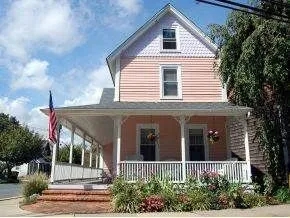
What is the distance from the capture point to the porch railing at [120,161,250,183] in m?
16.0

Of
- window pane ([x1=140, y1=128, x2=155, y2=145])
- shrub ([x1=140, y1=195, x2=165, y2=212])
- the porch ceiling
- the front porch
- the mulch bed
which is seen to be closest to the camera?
the mulch bed

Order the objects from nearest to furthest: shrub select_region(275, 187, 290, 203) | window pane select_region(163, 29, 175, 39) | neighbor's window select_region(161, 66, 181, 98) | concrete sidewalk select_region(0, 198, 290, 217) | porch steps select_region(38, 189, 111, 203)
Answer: concrete sidewalk select_region(0, 198, 290, 217) < porch steps select_region(38, 189, 111, 203) < shrub select_region(275, 187, 290, 203) < neighbor's window select_region(161, 66, 181, 98) < window pane select_region(163, 29, 175, 39)

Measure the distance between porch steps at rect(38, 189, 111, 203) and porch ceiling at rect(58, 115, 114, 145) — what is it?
3.35 metres

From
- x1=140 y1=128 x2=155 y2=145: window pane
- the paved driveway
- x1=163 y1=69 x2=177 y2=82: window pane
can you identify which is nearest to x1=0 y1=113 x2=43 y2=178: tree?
the paved driveway

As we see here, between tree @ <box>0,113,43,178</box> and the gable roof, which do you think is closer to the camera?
the gable roof

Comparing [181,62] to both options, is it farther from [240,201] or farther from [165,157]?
[240,201]

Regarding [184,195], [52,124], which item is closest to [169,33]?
[52,124]

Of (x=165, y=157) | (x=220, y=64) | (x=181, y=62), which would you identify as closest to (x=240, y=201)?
(x=165, y=157)

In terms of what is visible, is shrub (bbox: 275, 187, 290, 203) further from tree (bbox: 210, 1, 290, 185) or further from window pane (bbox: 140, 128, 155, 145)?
window pane (bbox: 140, 128, 155, 145)

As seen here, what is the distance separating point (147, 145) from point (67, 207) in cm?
630

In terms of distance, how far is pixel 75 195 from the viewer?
14883mm

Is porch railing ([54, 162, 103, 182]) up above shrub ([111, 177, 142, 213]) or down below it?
above

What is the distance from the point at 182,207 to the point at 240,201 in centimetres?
222

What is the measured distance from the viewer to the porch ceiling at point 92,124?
17872 mm
